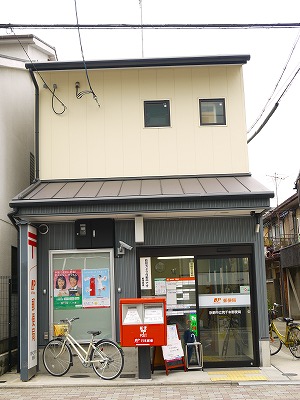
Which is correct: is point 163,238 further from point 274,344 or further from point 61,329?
point 274,344

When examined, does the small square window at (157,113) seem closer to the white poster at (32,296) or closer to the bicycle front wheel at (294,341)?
the white poster at (32,296)

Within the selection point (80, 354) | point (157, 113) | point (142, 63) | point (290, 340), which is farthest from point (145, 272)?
point (142, 63)

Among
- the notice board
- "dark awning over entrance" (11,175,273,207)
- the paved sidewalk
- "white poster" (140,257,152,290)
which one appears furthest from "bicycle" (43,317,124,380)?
"dark awning over entrance" (11,175,273,207)

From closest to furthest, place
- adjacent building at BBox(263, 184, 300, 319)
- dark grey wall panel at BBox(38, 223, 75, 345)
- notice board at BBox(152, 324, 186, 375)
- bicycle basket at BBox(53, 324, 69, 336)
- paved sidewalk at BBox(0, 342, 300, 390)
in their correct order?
1. paved sidewalk at BBox(0, 342, 300, 390)
2. notice board at BBox(152, 324, 186, 375)
3. bicycle basket at BBox(53, 324, 69, 336)
4. dark grey wall panel at BBox(38, 223, 75, 345)
5. adjacent building at BBox(263, 184, 300, 319)

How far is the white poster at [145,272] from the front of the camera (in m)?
11.7

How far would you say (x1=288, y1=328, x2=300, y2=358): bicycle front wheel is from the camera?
41.2 ft

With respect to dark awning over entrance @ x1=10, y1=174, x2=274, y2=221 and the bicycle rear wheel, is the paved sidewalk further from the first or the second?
dark awning over entrance @ x1=10, y1=174, x2=274, y2=221

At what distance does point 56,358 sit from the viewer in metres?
11.1

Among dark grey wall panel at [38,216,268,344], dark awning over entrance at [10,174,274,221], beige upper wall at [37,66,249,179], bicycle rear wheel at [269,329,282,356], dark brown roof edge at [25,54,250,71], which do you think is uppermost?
dark brown roof edge at [25,54,250,71]

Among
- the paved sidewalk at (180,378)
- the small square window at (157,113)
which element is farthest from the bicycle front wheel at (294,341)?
the small square window at (157,113)

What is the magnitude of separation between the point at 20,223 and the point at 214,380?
16.4 ft

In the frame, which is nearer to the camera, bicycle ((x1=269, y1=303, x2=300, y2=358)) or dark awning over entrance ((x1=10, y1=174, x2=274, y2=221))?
dark awning over entrance ((x1=10, y1=174, x2=274, y2=221))

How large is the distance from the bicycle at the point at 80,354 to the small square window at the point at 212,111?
556 centimetres

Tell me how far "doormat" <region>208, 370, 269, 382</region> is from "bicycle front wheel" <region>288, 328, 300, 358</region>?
6.63ft
